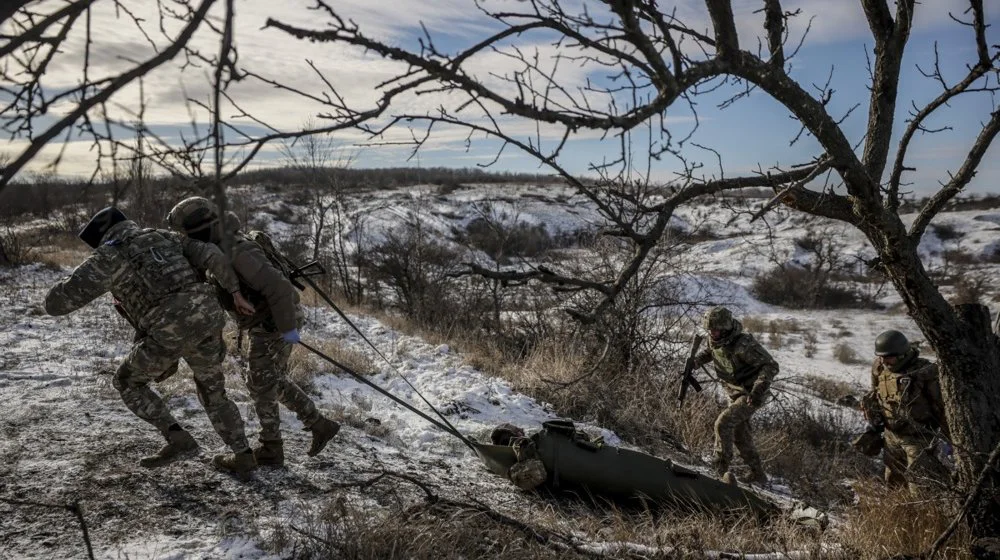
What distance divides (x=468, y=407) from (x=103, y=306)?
595cm

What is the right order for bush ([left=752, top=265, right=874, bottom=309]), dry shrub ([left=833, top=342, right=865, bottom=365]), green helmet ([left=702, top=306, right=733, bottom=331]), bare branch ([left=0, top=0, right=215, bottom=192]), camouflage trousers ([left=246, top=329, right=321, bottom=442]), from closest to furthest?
bare branch ([left=0, top=0, right=215, bottom=192])
camouflage trousers ([left=246, top=329, right=321, bottom=442])
green helmet ([left=702, top=306, right=733, bottom=331])
dry shrub ([left=833, top=342, right=865, bottom=365])
bush ([left=752, top=265, right=874, bottom=309])

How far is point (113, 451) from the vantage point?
13.5ft

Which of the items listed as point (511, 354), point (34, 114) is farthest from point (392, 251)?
point (34, 114)

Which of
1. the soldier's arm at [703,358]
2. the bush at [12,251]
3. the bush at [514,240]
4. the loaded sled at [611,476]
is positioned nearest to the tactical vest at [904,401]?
the soldier's arm at [703,358]

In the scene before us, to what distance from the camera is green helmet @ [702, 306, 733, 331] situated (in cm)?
609

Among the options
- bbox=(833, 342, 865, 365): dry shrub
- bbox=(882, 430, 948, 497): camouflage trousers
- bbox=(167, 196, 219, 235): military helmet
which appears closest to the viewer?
bbox=(167, 196, 219, 235): military helmet

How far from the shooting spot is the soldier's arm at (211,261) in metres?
3.69

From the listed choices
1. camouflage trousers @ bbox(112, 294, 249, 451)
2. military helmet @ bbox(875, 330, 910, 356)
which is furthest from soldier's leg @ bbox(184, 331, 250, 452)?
military helmet @ bbox(875, 330, 910, 356)

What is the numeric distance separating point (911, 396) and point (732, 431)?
158 cm

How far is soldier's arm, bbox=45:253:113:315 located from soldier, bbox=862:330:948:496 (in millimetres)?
6111

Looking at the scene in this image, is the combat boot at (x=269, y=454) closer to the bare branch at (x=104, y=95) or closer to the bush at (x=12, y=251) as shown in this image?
the bare branch at (x=104, y=95)

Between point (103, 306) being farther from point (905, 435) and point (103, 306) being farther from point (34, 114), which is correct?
point (905, 435)

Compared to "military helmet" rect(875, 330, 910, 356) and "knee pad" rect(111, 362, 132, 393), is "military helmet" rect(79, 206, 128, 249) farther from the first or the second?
"military helmet" rect(875, 330, 910, 356)

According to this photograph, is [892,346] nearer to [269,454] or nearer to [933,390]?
[933,390]
